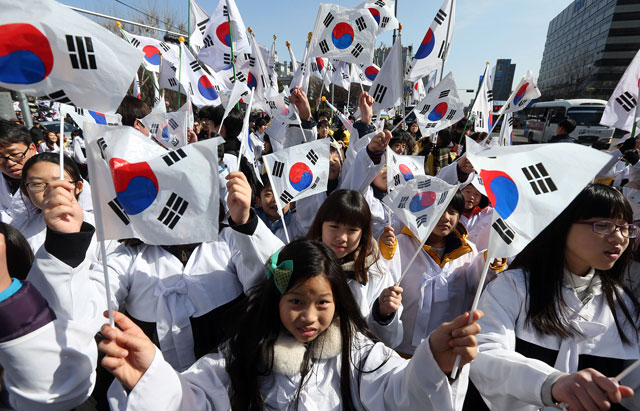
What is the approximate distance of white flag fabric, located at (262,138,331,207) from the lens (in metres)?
2.46

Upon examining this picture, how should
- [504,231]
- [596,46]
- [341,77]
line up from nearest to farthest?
[504,231] → [341,77] → [596,46]

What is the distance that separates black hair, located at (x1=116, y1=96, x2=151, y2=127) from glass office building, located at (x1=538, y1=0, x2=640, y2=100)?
5208 cm

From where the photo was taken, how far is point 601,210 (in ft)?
5.07

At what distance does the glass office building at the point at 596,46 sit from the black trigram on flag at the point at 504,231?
173ft

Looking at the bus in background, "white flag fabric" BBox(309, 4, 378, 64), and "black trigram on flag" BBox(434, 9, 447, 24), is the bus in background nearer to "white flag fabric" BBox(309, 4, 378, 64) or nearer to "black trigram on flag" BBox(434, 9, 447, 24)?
"black trigram on flag" BBox(434, 9, 447, 24)

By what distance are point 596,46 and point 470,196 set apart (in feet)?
235

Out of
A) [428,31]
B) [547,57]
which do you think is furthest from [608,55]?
[428,31]

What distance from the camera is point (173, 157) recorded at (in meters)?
1.39

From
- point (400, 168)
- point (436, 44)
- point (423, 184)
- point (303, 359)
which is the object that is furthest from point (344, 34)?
point (303, 359)

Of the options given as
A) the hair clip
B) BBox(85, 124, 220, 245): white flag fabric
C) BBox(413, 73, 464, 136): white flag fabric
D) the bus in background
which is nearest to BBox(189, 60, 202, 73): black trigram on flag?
BBox(413, 73, 464, 136): white flag fabric

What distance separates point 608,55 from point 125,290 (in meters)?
71.6

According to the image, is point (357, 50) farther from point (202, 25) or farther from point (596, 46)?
point (596, 46)

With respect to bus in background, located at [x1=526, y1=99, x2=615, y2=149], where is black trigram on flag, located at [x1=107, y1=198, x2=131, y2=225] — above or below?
above

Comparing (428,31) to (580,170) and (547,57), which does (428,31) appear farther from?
(547,57)
